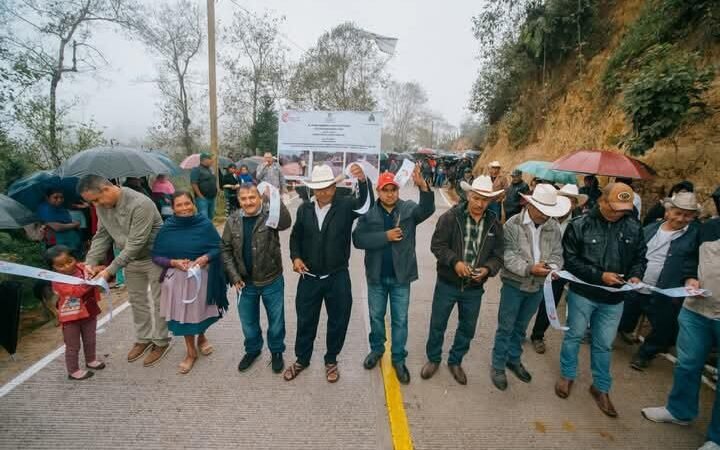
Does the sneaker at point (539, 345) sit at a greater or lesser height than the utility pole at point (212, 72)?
lesser

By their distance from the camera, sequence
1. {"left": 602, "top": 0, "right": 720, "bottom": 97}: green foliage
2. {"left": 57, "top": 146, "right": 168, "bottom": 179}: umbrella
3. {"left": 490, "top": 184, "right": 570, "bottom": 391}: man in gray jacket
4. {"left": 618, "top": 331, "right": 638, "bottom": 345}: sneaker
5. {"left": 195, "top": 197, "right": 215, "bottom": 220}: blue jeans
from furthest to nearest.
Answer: {"left": 195, "top": 197, "right": 215, "bottom": 220}: blue jeans → {"left": 602, "top": 0, "right": 720, "bottom": 97}: green foliage → {"left": 57, "top": 146, "right": 168, "bottom": 179}: umbrella → {"left": 618, "top": 331, "right": 638, "bottom": 345}: sneaker → {"left": 490, "top": 184, "right": 570, "bottom": 391}: man in gray jacket

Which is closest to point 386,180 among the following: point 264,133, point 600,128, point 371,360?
point 371,360

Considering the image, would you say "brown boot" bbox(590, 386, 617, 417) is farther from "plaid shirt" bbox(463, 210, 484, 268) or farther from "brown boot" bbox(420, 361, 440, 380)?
"plaid shirt" bbox(463, 210, 484, 268)

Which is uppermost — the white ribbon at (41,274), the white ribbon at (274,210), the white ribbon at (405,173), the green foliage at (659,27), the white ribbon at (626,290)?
the green foliage at (659,27)

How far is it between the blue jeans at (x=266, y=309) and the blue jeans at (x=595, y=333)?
104 inches

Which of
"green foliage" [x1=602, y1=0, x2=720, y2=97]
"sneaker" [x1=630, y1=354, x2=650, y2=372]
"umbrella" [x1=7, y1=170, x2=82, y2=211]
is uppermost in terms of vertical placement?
"green foliage" [x1=602, y1=0, x2=720, y2=97]

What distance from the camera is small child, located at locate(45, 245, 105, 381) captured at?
2853 mm

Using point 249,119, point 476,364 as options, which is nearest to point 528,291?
point 476,364

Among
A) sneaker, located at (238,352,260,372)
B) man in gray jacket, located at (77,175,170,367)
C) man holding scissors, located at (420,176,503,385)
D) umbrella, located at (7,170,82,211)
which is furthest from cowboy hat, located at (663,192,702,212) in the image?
umbrella, located at (7,170,82,211)

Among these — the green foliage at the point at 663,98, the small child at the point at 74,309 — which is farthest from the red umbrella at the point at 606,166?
the small child at the point at 74,309

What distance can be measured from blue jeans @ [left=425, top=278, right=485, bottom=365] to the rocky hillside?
4880mm

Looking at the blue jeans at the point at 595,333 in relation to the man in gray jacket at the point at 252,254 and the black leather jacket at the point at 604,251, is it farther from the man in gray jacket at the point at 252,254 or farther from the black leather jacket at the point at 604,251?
the man in gray jacket at the point at 252,254

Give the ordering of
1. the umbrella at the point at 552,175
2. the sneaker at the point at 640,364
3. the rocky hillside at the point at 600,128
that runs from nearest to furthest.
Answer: the sneaker at the point at 640,364
the rocky hillside at the point at 600,128
the umbrella at the point at 552,175

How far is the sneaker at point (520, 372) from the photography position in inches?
126
